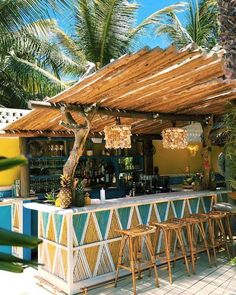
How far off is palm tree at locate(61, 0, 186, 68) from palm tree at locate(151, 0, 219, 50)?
1.61m

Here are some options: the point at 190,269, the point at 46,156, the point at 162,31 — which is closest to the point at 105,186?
the point at 46,156

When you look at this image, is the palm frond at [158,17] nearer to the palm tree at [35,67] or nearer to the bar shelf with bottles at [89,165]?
the palm tree at [35,67]

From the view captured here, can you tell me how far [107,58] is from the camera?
34.4 feet

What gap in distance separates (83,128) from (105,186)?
320cm

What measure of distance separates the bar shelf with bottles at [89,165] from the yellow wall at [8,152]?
26 cm

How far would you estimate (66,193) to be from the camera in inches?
173

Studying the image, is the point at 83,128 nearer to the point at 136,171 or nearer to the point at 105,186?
the point at 105,186

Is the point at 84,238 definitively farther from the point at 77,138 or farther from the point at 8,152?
the point at 8,152

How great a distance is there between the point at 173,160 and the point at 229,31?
19.4 feet

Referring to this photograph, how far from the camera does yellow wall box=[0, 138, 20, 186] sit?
20.4 ft

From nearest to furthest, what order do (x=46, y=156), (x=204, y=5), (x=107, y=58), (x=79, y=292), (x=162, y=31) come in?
1. (x=79, y=292)
2. (x=46, y=156)
3. (x=107, y=58)
4. (x=204, y=5)
5. (x=162, y=31)

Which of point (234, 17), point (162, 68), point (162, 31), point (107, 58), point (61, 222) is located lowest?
point (61, 222)

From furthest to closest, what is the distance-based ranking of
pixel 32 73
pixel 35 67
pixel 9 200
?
pixel 35 67
pixel 32 73
pixel 9 200

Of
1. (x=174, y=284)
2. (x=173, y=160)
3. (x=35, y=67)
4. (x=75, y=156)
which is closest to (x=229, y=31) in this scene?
(x=75, y=156)
